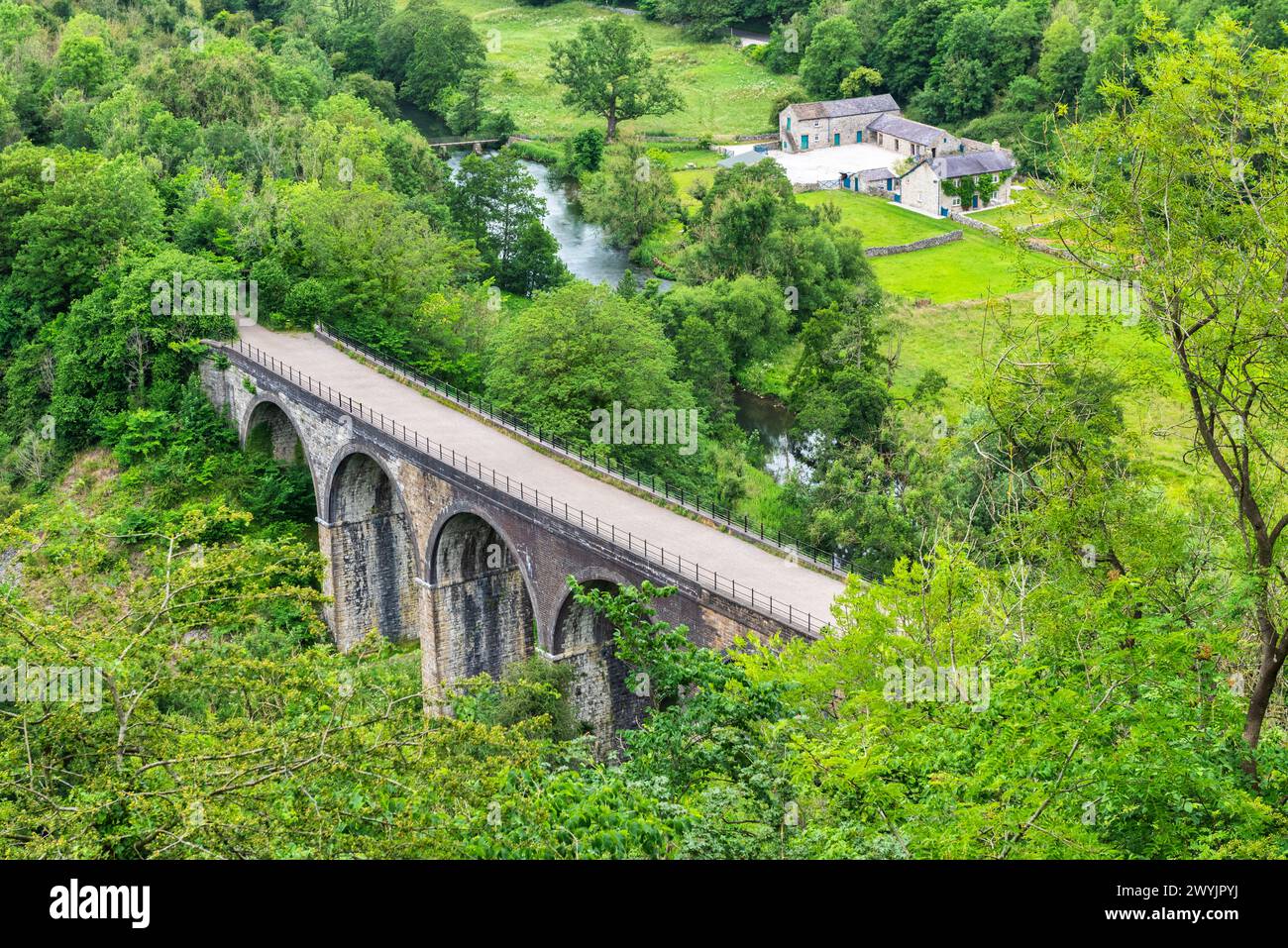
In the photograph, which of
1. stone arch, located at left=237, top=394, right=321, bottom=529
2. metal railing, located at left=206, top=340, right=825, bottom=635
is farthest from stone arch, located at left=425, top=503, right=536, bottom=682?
stone arch, located at left=237, top=394, right=321, bottom=529

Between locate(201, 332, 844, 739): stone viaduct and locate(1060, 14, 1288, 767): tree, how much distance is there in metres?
16.6

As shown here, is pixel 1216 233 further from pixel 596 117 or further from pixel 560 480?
pixel 596 117

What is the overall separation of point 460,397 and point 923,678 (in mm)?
34668

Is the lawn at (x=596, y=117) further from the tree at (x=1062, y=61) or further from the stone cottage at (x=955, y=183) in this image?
the tree at (x=1062, y=61)

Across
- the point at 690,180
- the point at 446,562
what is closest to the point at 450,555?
the point at 446,562

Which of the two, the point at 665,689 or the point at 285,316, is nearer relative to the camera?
the point at 665,689

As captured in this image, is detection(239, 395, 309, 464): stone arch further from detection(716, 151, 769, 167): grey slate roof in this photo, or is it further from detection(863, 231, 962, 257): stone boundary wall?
detection(716, 151, 769, 167): grey slate roof

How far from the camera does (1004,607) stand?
93.9 feet

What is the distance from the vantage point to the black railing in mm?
46125

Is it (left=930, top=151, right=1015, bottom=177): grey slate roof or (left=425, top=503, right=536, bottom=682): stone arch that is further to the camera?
(left=930, top=151, right=1015, bottom=177): grey slate roof

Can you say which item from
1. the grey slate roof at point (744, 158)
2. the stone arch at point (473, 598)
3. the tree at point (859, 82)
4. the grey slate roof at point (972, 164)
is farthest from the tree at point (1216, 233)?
the tree at point (859, 82)

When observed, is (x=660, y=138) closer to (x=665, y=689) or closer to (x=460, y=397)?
(x=460, y=397)

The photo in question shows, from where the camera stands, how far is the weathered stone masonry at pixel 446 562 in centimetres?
4562
